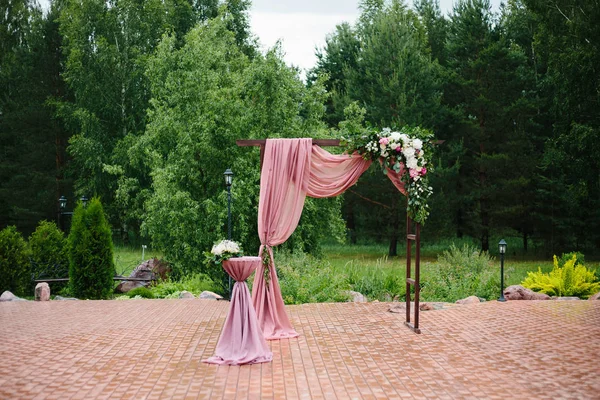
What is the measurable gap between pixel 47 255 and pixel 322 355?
10234 mm

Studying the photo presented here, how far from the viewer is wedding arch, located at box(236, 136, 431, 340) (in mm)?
9117

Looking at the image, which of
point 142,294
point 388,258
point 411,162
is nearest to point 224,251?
point 411,162

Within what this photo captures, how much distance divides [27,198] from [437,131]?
1956 cm

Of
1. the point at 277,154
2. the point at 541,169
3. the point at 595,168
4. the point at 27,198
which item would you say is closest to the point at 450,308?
the point at 277,154

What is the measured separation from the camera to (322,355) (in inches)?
312

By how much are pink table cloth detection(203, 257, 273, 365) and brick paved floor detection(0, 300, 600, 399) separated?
190 millimetres

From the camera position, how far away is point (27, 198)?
1190 inches

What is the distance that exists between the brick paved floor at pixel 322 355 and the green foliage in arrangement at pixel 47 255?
385cm

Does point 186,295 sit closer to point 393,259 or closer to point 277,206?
point 277,206

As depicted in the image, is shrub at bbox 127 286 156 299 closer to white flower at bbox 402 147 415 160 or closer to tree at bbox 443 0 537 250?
white flower at bbox 402 147 415 160

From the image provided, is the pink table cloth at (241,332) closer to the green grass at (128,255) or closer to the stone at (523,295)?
the stone at (523,295)

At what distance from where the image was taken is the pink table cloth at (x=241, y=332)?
7.60 metres

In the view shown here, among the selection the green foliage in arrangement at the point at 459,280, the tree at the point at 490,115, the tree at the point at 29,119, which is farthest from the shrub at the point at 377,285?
the tree at the point at 29,119

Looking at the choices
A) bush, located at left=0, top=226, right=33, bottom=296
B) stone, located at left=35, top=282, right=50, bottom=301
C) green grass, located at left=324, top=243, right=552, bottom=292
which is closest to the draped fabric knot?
stone, located at left=35, top=282, right=50, bottom=301
